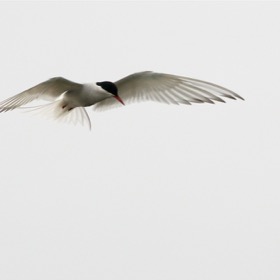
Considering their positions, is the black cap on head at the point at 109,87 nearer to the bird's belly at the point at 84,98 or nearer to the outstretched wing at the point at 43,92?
the bird's belly at the point at 84,98

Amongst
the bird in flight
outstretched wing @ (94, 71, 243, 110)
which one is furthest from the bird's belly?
outstretched wing @ (94, 71, 243, 110)

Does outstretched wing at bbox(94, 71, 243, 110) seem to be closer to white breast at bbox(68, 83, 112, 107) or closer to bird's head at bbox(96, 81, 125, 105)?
bird's head at bbox(96, 81, 125, 105)

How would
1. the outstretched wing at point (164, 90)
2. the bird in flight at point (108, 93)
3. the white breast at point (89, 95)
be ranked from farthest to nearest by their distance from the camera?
the white breast at point (89, 95)
the bird in flight at point (108, 93)
the outstretched wing at point (164, 90)

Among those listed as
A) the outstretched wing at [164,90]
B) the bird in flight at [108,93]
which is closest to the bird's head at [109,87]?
the bird in flight at [108,93]

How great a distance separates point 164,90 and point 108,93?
49cm

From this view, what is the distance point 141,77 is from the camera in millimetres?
5504

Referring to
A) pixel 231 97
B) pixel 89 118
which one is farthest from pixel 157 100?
pixel 231 97

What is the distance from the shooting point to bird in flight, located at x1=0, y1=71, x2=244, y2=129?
4945 millimetres

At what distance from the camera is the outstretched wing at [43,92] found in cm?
499

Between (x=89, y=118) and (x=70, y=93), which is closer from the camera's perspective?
(x=70, y=93)

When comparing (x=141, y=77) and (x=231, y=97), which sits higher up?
(x=141, y=77)

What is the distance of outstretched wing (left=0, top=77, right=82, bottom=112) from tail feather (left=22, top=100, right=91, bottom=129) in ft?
0.60

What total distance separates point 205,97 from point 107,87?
0.99 meters

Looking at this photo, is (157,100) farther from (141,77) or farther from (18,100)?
(18,100)
